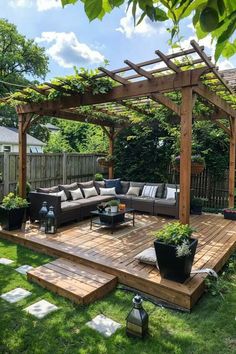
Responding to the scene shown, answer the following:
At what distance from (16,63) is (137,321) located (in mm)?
21594

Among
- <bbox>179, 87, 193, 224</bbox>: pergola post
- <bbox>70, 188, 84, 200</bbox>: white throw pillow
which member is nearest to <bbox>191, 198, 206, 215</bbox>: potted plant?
<bbox>70, 188, 84, 200</bbox>: white throw pillow

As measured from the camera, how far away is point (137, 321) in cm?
261

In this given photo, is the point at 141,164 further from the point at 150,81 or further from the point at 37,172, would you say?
the point at 150,81

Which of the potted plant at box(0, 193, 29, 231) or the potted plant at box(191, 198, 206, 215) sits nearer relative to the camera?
the potted plant at box(0, 193, 29, 231)

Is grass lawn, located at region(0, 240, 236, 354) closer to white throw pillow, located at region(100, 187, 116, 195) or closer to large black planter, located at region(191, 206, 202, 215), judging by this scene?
large black planter, located at region(191, 206, 202, 215)

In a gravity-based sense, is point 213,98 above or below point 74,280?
above

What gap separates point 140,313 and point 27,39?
22805 mm

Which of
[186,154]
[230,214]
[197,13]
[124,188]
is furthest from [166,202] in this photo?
[197,13]

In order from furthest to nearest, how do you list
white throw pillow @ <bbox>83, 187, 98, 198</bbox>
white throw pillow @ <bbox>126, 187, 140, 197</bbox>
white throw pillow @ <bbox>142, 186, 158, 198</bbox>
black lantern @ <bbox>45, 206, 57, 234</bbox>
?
white throw pillow @ <bbox>126, 187, 140, 197</bbox>, white throw pillow @ <bbox>142, 186, 158, 198</bbox>, white throw pillow @ <bbox>83, 187, 98, 198</bbox>, black lantern @ <bbox>45, 206, 57, 234</bbox>

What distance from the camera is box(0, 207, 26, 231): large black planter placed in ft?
18.3

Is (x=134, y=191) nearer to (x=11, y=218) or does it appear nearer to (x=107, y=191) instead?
(x=107, y=191)

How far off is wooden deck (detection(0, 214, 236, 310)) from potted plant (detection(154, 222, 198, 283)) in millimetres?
115

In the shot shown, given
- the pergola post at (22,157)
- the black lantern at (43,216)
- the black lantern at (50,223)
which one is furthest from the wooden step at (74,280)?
the pergola post at (22,157)

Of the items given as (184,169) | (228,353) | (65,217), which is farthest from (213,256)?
(65,217)
